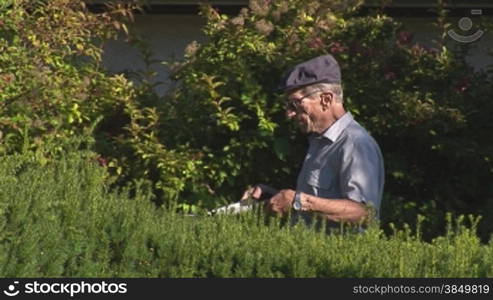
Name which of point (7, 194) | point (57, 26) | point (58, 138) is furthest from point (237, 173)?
point (7, 194)

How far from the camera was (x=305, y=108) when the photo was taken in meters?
5.45

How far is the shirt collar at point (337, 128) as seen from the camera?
211 inches

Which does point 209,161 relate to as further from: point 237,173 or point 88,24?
point 88,24

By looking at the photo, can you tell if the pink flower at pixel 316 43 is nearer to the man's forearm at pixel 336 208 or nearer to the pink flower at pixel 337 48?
the pink flower at pixel 337 48

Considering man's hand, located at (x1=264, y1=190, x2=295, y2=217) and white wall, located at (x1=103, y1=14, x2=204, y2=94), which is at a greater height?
white wall, located at (x1=103, y1=14, x2=204, y2=94)

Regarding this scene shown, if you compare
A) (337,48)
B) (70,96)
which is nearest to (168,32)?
(70,96)

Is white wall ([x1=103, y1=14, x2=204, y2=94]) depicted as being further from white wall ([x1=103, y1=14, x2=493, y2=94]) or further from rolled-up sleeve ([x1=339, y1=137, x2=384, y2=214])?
rolled-up sleeve ([x1=339, y1=137, x2=384, y2=214])

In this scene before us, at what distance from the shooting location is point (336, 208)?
16.6 feet

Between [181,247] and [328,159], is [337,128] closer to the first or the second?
[328,159]

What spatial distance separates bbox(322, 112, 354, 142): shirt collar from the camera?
5.36 meters

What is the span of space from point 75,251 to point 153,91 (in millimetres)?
3018

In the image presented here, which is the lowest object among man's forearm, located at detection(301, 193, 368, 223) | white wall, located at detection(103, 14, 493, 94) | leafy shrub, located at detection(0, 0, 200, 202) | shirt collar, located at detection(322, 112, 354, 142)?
man's forearm, located at detection(301, 193, 368, 223)

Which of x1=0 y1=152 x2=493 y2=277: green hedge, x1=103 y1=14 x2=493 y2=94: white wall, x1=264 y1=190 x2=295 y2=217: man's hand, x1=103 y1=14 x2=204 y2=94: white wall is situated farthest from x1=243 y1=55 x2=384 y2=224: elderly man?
x1=103 y1=14 x2=204 y2=94: white wall

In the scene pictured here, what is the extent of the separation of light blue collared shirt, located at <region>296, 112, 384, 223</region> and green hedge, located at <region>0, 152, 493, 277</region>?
51 centimetres
